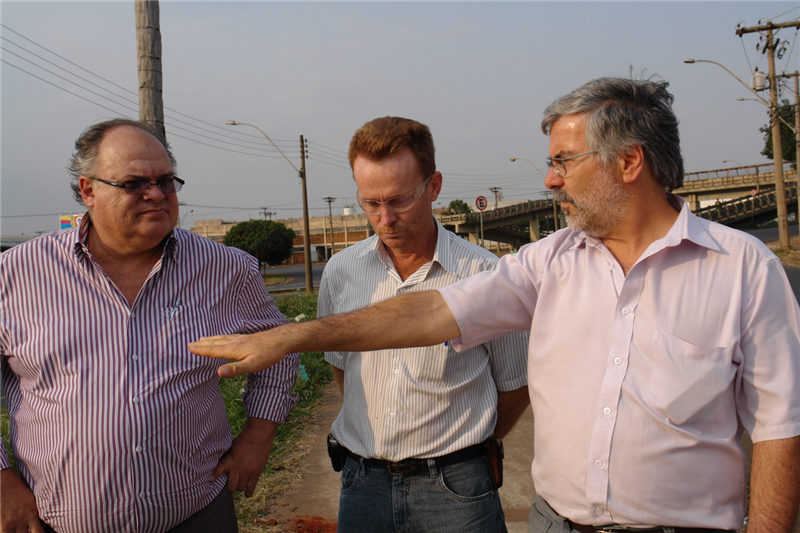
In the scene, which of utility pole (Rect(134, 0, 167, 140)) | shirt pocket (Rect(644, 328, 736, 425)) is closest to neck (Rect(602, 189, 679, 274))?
shirt pocket (Rect(644, 328, 736, 425))

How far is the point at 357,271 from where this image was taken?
2.62 metres

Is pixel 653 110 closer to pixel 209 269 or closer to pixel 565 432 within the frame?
pixel 565 432

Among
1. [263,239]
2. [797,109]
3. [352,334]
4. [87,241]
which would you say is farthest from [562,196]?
[263,239]

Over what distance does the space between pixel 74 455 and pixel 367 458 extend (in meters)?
1.05

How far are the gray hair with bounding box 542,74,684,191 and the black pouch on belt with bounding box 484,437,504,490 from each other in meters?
1.16

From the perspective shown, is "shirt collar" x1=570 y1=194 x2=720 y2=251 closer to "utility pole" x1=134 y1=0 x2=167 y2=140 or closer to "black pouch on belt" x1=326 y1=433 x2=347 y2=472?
"black pouch on belt" x1=326 y1=433 x2=347 y2=472

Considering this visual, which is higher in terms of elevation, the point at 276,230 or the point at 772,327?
the point at 276,230

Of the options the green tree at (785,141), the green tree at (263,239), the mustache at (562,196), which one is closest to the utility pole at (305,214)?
the mustache at (562,196)

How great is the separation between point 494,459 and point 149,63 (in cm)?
476

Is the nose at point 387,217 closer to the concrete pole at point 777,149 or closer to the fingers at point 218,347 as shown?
the fingers at point 218,347

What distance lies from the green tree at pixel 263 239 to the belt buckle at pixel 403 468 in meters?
47.1

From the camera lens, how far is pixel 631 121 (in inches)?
73.5

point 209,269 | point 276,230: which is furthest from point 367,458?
point 276,230

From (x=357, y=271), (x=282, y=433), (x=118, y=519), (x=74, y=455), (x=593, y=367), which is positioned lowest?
(x=282, y=433)
